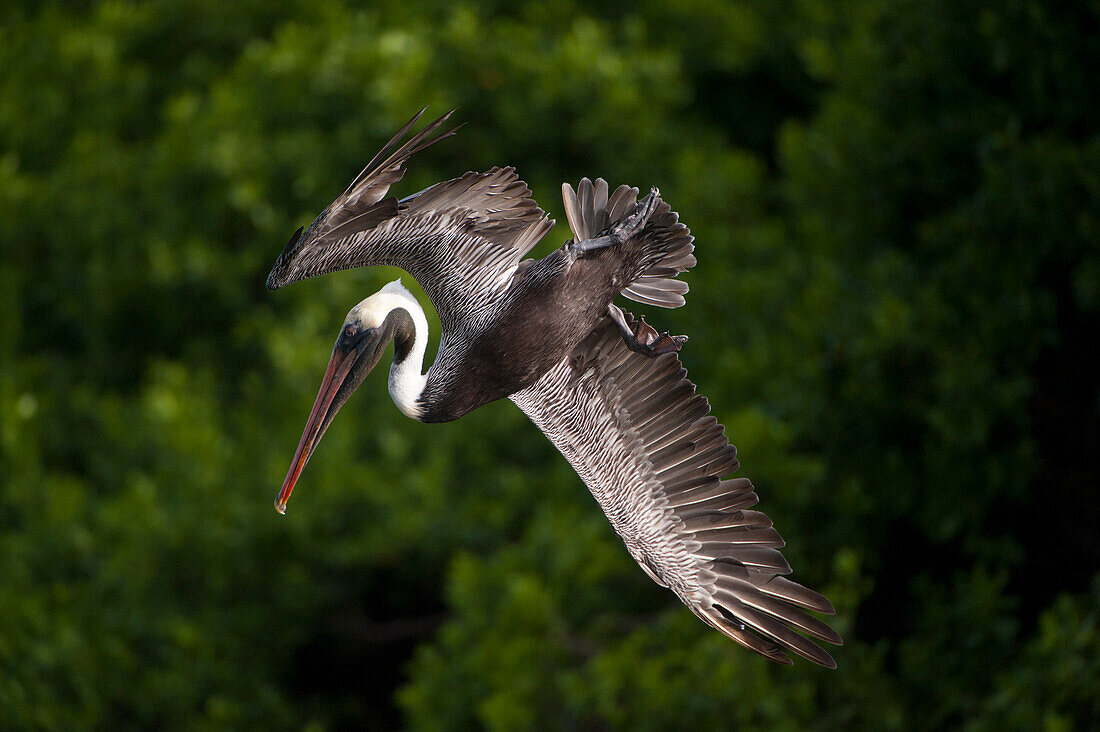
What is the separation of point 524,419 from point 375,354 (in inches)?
258

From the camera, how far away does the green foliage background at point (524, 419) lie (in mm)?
8773

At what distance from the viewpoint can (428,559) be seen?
10.2 meters

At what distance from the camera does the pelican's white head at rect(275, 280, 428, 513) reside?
4.05 meters

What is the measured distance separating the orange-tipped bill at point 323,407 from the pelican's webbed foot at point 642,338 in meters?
0.87

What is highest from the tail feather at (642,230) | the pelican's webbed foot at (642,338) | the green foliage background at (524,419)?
the tail feather at (642,230)

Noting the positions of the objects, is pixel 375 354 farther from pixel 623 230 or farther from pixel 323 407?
pixel 623 230

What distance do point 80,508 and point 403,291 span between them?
291 inches

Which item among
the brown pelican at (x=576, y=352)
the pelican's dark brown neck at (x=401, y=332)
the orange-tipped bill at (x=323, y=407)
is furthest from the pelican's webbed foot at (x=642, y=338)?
the orange-tipped bill at (x=323, y=407)

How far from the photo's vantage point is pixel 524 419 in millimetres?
10680

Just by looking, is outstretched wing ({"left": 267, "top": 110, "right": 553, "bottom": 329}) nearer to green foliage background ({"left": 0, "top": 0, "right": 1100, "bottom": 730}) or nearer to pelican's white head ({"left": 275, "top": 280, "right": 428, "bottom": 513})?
pelican's white head ({"left": 275, "top": 280, "right": 428, "bottom": 513})

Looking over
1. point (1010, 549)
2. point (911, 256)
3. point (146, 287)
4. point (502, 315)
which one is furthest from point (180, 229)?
point (502, 315)

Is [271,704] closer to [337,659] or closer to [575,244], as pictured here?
[337,659]

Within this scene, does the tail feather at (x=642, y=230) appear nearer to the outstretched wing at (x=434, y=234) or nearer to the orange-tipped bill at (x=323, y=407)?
the outstretched wing at (x=434, y=234)

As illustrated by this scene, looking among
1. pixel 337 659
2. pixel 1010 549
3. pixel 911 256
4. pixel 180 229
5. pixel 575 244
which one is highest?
pixel 575 244
